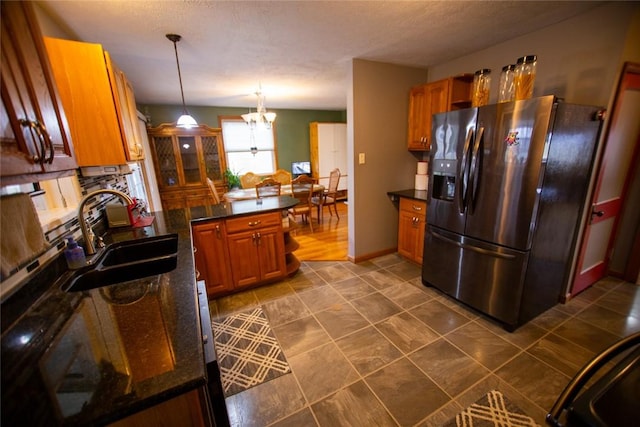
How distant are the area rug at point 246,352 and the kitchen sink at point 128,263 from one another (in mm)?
802

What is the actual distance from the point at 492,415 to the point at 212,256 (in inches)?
92.5

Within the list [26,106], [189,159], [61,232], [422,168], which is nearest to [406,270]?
[422,168]

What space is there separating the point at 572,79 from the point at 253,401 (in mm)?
3374

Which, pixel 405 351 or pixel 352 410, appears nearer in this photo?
pixel 352 410

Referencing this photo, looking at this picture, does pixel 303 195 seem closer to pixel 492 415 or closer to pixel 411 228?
pixel 411 228

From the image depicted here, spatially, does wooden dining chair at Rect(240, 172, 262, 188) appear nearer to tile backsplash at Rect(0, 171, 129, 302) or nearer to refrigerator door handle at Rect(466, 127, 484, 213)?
tile backsplash at Rect(0, 171, 129, 302)

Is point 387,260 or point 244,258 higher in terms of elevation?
point 244,258

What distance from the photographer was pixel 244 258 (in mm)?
2607

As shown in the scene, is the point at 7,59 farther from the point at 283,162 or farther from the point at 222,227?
the point at 283,162

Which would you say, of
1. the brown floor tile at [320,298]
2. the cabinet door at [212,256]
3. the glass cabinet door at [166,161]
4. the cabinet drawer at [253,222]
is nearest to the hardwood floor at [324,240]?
the brown floor tile at [320,298]

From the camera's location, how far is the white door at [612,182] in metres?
2.03

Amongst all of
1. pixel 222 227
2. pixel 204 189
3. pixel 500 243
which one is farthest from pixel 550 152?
pixel 204 189

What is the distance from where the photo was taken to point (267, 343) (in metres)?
1.97

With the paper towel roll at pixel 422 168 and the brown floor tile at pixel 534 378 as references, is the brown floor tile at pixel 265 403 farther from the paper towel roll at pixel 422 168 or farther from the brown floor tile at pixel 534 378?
the paper towel roll at pixel 422 168
